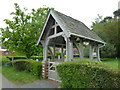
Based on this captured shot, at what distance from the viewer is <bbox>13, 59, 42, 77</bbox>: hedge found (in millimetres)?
7216

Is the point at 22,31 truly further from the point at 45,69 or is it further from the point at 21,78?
the point at 45,69

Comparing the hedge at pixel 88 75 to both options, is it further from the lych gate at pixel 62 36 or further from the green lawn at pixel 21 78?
the green lawn at pixel 21 78

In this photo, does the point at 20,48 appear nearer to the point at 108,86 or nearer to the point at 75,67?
the point at 75,67

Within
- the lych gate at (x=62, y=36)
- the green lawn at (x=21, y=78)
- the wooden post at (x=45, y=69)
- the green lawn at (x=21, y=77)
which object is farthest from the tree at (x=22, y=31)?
the wooden post at (x=45, y=69)

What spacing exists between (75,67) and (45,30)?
14.9ft

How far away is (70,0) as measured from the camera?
377 inches

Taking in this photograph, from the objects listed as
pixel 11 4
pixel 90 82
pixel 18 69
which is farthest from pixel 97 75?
pixel 11 4

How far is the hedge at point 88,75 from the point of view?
2.90 meters

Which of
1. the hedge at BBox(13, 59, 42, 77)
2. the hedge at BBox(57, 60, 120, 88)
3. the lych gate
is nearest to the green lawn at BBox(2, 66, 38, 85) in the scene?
→ the hedge at BBox(13, 59, 42, 77)

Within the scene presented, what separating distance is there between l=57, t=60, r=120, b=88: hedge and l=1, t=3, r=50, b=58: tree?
700cm

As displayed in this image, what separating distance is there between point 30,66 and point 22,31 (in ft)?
15.2

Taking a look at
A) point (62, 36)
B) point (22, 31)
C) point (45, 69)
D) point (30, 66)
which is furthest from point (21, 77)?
point (22, 31)

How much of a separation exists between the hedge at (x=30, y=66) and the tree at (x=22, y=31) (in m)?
2.18

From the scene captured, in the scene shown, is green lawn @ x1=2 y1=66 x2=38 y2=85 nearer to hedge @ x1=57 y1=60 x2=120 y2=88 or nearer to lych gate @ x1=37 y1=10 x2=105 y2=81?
lych gate @ x1=37 y1=10 x2=105 y2=81
